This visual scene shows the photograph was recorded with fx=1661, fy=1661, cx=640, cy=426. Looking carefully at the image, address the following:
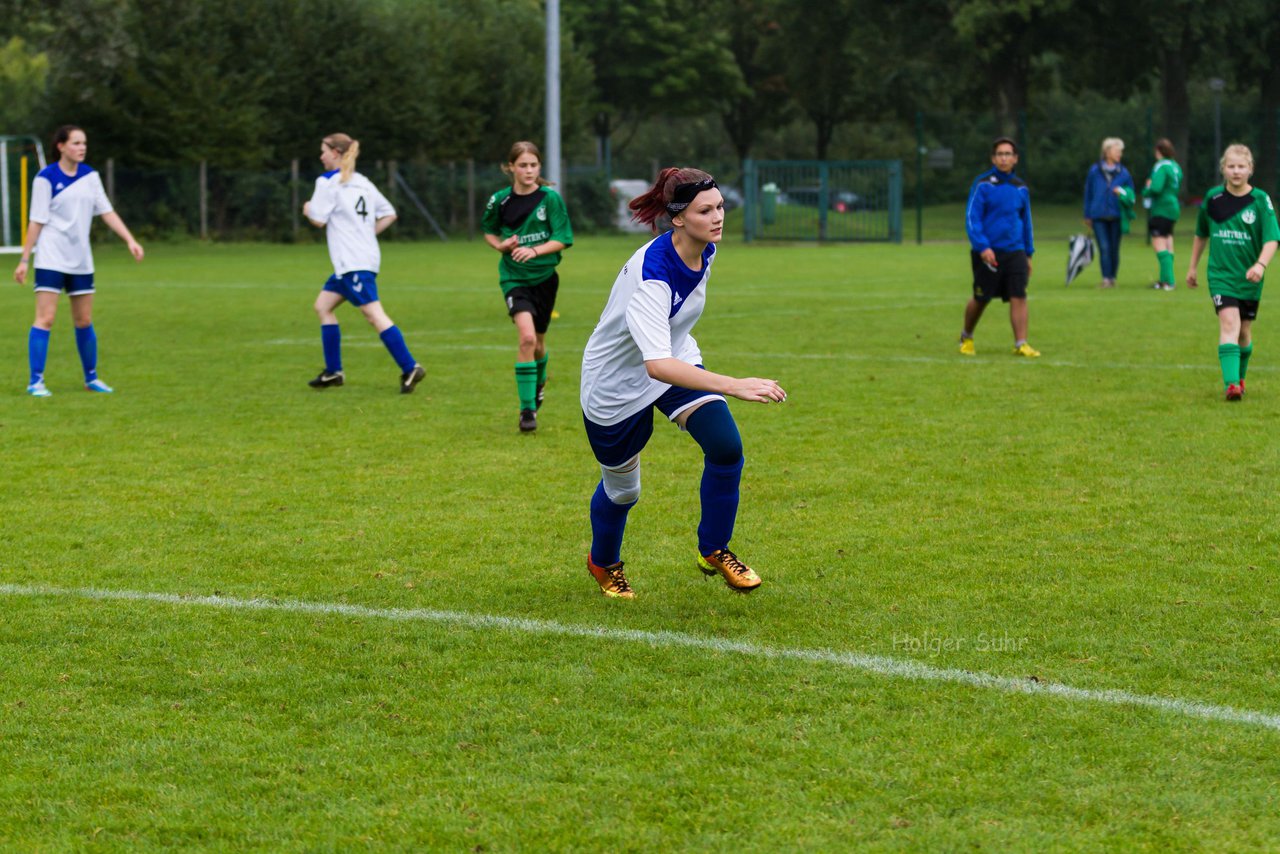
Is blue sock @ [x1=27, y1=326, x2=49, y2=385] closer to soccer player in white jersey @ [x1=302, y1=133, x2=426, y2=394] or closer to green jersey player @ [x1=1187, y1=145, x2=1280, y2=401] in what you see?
soccer player in white jersey @ [x1=302, y1=133, x2=426, y2=394]

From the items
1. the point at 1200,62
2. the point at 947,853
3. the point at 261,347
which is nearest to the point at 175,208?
the point at 261,347

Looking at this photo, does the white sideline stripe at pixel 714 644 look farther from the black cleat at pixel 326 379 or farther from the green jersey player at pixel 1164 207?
the green jersey player at pixel 1164 207

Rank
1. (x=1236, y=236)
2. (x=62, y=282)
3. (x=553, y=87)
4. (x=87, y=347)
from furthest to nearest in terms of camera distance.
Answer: (x=553, y=87)
(x=87, y=347)
(x=62, y=282)
(x=1236, y=236)

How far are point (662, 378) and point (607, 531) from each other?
90 centimetres

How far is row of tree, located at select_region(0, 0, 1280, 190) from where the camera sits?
3944 cm

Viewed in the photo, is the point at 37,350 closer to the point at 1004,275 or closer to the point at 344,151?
the point at 344,151

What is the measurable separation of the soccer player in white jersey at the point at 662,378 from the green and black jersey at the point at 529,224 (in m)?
4.75

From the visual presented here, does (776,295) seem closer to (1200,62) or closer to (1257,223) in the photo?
(1257,223)

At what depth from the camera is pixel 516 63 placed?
49.0 meters

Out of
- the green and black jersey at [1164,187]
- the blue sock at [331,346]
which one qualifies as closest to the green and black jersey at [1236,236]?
the blue sock at [331,346]

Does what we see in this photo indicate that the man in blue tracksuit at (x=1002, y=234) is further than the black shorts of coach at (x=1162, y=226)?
No

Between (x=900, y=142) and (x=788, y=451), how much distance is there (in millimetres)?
77577

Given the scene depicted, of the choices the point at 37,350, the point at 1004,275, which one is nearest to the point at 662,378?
the point at 37,350

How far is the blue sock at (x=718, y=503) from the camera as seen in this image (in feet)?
19.6
